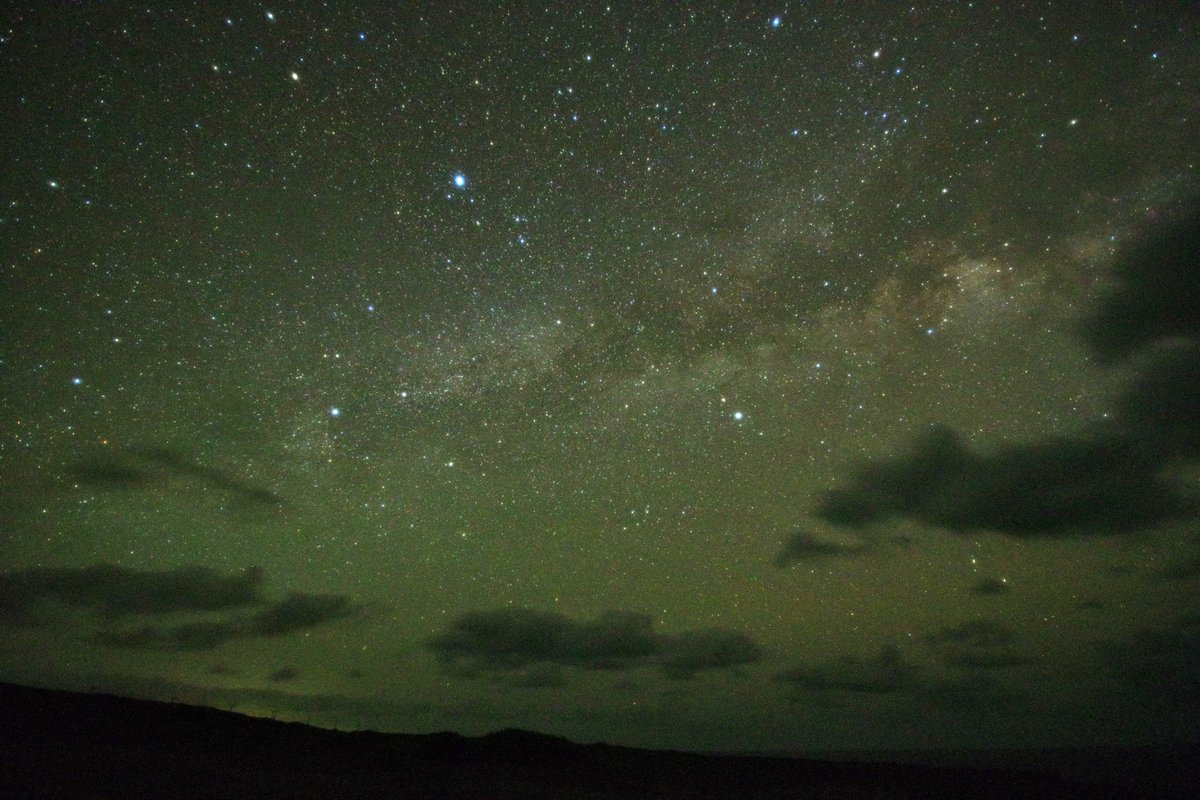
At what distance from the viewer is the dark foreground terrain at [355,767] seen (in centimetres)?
1645

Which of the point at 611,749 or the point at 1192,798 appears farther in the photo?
the point at 1192,798

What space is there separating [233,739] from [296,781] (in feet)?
25.5

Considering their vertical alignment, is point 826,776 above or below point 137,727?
below

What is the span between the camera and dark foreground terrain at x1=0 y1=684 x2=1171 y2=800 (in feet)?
54.0

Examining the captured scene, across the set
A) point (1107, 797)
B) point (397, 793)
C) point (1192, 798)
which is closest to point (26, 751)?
point (397, 793)

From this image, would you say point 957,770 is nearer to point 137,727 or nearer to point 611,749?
point 611,749

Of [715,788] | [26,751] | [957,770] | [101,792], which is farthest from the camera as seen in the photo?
[957,770]

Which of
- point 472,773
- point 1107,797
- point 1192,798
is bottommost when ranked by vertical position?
point 1192,798

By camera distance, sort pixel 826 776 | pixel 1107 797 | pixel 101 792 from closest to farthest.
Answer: pixel 101 792 < pixel 826 776 < pixel 1107 797

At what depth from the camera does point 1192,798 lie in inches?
3516

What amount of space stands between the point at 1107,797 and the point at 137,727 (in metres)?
45.6

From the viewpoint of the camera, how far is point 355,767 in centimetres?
2202

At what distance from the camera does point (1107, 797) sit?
3538 cm

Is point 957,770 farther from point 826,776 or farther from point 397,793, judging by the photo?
point 397,793
